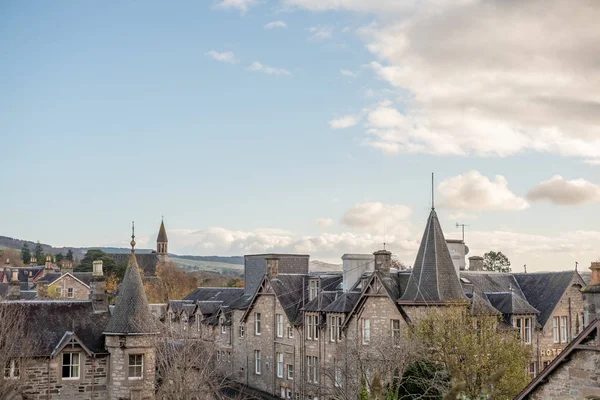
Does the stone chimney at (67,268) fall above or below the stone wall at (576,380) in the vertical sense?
above

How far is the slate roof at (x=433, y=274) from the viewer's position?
39.4 metres

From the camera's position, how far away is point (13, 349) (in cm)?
3347

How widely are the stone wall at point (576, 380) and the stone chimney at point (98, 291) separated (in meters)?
25.2

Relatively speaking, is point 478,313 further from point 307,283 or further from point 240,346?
point 240,346

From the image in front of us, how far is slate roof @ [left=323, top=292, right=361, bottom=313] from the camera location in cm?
4462

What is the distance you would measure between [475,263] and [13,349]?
33415 mm

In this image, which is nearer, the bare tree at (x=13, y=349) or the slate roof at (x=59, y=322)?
the bare tree at (x=13, y=349)

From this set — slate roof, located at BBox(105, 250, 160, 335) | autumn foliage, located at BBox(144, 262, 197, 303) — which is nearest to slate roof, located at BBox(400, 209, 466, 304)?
slate roof, located at BBox(105, 250, 160, 335)

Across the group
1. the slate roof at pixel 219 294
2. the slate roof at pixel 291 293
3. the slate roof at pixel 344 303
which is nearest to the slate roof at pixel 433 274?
the slate roof at pixel 344 303

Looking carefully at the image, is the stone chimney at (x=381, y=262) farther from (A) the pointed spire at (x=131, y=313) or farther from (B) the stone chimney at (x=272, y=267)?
(A) the pointed spire at (x=131, y=313)

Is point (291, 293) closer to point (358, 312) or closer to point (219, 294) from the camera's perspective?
point (358, 312)

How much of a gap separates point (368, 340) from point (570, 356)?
81.0 ft

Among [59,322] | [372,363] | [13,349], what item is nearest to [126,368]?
[59,322]

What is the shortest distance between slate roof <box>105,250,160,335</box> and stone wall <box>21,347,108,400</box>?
2.00 meters
